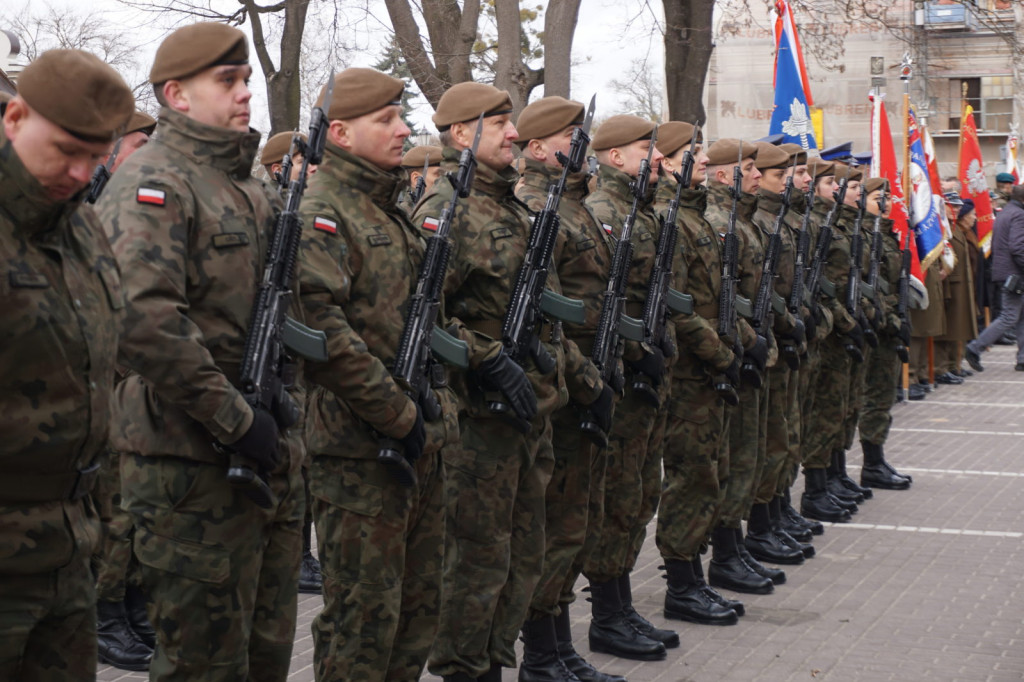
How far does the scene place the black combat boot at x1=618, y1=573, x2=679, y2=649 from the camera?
6.12 metres

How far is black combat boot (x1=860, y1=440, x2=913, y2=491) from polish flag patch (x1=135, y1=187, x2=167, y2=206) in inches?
302

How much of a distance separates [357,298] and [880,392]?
689 cm

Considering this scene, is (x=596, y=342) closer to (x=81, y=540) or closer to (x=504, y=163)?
(x=504, y=163)

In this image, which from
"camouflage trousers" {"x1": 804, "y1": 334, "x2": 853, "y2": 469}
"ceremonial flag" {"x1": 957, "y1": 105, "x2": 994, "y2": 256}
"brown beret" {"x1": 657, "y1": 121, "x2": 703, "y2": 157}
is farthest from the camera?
"ceremonial flag" {"x1": 957, "y1": 105, "x2": 994, "y2": 256}

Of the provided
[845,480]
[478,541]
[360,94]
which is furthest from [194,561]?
[845,480]

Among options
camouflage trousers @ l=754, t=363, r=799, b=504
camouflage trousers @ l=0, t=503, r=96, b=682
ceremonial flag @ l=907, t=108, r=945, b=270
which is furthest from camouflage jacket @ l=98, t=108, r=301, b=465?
ceremonial flag @ l=907, t=108, r=945, b=270

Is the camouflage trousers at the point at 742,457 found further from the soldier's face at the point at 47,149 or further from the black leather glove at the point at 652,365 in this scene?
the soldier's face at the point at 47,149

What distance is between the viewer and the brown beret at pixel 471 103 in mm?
5051

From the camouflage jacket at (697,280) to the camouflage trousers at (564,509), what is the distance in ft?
4.09

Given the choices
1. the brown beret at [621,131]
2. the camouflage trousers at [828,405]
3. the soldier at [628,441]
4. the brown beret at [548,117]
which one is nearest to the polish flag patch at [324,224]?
the brown beret at [548,117]

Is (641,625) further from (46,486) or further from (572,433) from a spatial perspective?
(46,486)

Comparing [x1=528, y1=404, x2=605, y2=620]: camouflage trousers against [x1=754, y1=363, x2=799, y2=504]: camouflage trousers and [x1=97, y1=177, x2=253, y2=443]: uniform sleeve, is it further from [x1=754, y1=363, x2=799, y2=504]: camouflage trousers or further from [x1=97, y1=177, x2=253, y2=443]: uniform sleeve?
[x1=754, y1=363, x2=799, y2=504]: camouflage trousers

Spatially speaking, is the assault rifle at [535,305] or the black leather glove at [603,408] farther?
the black leather glove at [603,408]

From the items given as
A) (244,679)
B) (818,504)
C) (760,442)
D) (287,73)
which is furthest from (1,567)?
(287,73)
